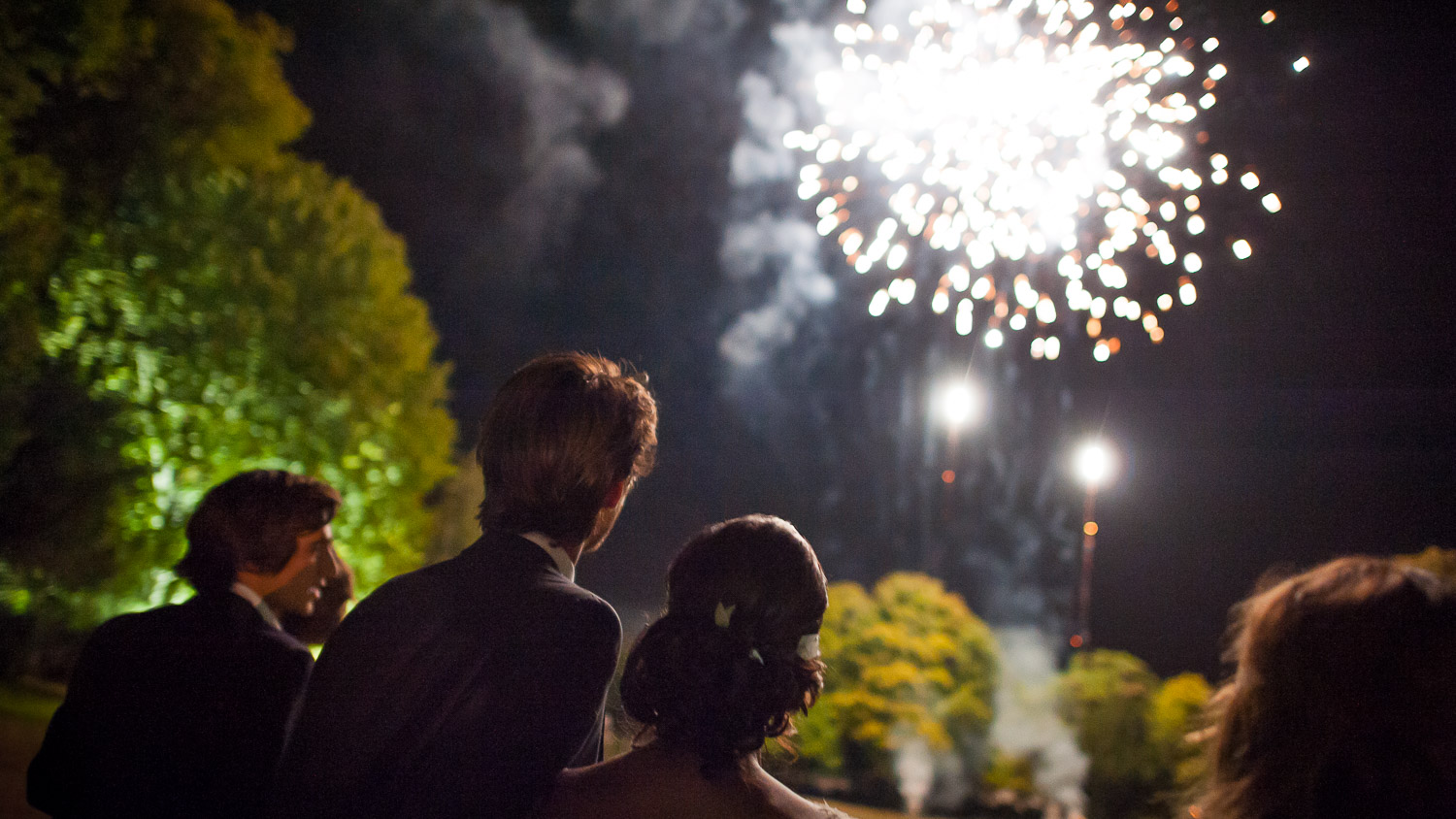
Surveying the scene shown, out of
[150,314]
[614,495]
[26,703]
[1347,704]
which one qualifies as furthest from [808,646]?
[26,703]

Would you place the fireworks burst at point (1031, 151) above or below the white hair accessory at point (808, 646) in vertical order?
above

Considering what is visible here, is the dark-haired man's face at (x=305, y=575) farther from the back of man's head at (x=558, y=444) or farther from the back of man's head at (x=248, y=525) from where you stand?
the back of man's head at (x=558, y=444)

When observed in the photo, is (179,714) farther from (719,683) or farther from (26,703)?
(26,703)

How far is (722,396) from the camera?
36312mm

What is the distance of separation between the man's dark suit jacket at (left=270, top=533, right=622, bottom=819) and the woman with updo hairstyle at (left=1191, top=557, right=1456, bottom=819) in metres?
1.45

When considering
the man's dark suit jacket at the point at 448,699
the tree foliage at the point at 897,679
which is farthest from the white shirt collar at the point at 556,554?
the tree foliage at the point at 897,679

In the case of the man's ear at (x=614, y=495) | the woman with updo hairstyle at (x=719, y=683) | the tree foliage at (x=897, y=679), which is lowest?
the tree foliage at (x=897, y=679)

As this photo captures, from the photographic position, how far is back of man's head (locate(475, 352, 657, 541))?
2104mm

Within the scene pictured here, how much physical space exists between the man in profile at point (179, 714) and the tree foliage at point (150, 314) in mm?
13639

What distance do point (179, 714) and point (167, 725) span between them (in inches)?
1.6

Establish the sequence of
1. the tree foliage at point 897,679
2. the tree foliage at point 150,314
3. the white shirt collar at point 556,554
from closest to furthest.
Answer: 1. the white shirt collar at point 556,554
2. the tree foliage at point 150,314
3. the tree foliage at point 897,679

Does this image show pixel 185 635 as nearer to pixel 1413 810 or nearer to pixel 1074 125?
pixel 1413 810

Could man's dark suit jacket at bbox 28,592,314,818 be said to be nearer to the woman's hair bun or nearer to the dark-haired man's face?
the dark-haired man's face

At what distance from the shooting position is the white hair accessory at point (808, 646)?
7.00ft
